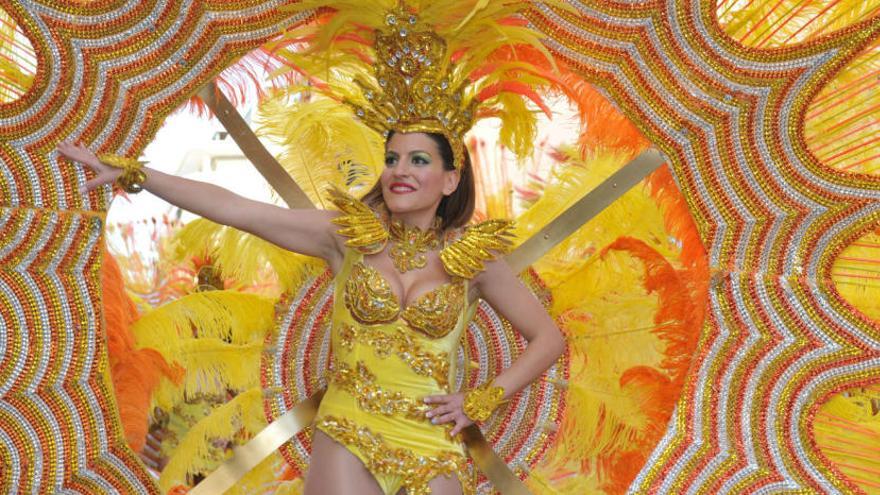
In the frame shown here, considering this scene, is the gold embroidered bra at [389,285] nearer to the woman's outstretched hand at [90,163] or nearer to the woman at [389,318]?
the woman at [389,318]

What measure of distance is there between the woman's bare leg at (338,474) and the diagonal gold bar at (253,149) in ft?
3.30

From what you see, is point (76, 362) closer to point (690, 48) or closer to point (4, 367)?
point (4, 367)

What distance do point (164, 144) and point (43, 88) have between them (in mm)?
3221

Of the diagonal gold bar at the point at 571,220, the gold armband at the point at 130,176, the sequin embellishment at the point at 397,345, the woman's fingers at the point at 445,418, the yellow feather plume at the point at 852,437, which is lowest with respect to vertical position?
the yellow feather plume at the point at 852,437

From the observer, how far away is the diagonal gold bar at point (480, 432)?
3568mm

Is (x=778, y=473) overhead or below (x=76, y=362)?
below

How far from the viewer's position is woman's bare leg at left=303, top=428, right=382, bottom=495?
9.65 ft

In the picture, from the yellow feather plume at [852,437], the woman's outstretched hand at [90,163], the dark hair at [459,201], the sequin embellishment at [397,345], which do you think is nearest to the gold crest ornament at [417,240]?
the dark hair at [459,201]

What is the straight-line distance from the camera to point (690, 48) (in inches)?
133

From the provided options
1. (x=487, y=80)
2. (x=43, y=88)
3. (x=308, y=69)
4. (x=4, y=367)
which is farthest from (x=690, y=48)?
(x=4, y=367)

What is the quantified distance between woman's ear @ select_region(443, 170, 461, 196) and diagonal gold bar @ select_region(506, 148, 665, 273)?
0.54 m

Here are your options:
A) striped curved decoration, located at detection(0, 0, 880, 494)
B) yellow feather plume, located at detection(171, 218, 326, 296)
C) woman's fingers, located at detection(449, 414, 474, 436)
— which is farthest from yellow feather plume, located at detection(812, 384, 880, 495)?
yellow feather plume, located at detection(171, 218, 326, 296)

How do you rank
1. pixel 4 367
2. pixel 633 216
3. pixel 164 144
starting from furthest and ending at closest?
pixel 164 144, pixel 633 216, pixel 4 367

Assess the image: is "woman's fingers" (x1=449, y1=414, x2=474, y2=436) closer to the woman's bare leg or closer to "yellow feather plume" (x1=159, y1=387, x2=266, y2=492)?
the woman's bare leg
